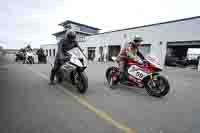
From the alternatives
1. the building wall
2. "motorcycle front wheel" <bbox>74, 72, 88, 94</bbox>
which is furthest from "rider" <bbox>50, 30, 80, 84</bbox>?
the building wall

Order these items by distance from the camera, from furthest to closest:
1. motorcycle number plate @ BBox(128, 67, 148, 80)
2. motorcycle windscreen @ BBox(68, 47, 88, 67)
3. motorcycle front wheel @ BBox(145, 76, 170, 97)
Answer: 1. motorcycle number plate @ BBox(128, 67, 148, 80)
2. motorcycle windscreen @ BBox(68, 47, 88, 67)
3. motorcycle front wheel @ BBox(145, 76, 170, 97)

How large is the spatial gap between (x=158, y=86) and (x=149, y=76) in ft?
1.17

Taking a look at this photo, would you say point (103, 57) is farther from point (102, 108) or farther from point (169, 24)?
point (102, 108)

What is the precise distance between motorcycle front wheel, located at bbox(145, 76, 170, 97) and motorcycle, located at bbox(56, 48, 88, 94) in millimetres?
1781

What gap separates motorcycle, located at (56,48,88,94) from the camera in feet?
10.0

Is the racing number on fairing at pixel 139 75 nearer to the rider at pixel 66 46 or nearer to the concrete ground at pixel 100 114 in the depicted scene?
the concrete ground at pixel 100 114

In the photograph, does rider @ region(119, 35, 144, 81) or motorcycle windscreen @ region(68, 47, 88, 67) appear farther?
rider @ region(119, 35, 144, 81)

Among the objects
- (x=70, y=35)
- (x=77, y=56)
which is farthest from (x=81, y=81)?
(x=70, y=35)

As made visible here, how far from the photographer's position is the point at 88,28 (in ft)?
110

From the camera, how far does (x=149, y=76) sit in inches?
121

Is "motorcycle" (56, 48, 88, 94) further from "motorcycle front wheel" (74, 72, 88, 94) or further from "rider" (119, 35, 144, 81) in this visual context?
"rider" (119, 35, 144, 81)

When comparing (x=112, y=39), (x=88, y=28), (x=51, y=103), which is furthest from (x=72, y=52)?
(x=88, y=28)

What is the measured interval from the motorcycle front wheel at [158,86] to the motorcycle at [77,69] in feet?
5.84

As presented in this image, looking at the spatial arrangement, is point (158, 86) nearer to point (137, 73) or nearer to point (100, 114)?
point (137, 73)
